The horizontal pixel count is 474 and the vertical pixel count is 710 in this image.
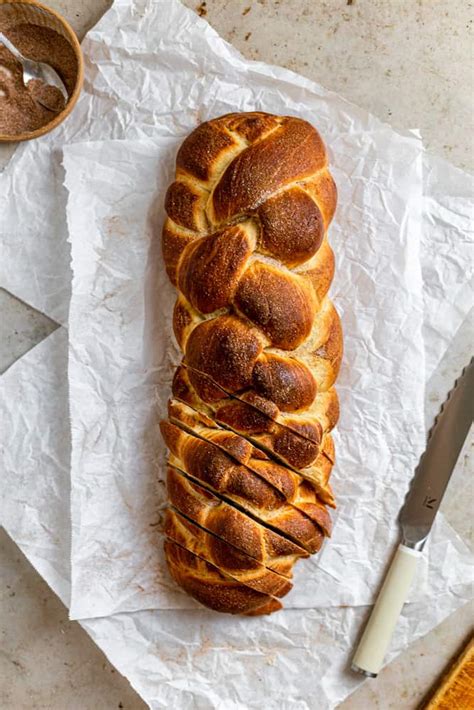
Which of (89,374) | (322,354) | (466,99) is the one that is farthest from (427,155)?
(89,374)

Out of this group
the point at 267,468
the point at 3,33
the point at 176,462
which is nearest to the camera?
the point at 267,468

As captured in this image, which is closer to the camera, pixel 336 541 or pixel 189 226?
pixel 189 226

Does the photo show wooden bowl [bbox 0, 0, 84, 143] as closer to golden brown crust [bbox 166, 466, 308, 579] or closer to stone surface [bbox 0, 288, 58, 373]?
stone surface [bbox 0, 288, 58, 373]

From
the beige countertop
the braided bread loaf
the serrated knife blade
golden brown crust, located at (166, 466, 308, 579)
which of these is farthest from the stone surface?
the serrated knife blade

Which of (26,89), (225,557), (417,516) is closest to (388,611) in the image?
(417,516)

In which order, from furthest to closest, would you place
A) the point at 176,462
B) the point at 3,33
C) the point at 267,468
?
1. the point at 3,33
2. the point at 176,462
3. the point at 267,468

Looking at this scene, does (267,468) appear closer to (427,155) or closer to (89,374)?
(89,374)
